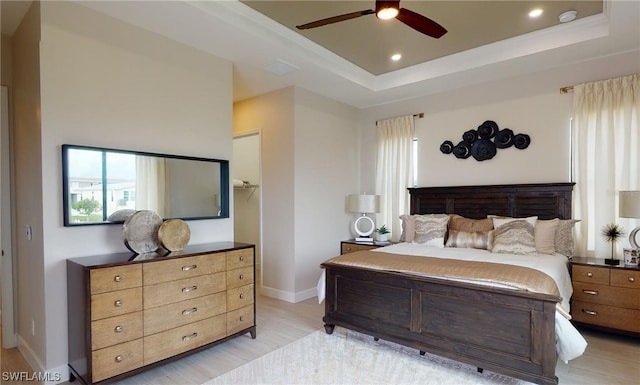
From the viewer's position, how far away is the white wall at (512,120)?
150 inches

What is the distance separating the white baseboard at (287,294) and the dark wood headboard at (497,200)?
1.90m

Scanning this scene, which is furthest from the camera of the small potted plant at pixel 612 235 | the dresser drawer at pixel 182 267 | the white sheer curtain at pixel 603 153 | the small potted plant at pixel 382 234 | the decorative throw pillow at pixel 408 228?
the small potted plant at pixel 382 234

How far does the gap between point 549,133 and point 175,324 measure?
4.42 m

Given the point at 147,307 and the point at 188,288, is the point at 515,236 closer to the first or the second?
the point at 188,288

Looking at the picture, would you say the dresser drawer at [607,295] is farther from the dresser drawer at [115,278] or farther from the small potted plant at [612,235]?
Result: the dresser drawer at [115,278]

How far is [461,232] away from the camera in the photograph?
3.98m

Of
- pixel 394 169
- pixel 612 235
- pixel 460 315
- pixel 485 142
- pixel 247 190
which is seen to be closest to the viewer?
pixel 460 315

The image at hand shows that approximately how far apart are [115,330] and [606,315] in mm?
4213

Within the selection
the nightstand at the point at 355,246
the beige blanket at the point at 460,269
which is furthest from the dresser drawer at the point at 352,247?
the beige blanket at the point at 460,269

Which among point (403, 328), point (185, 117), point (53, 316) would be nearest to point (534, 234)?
point (403, 328)

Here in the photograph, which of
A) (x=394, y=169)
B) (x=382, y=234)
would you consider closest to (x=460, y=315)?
(x=382, y=234)

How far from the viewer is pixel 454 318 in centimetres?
265

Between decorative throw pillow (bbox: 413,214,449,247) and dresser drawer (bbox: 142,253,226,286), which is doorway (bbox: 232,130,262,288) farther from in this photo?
dresser drawer (bbox: 142,253,226,286)

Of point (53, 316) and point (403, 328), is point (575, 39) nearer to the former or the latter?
point (403, 328)
